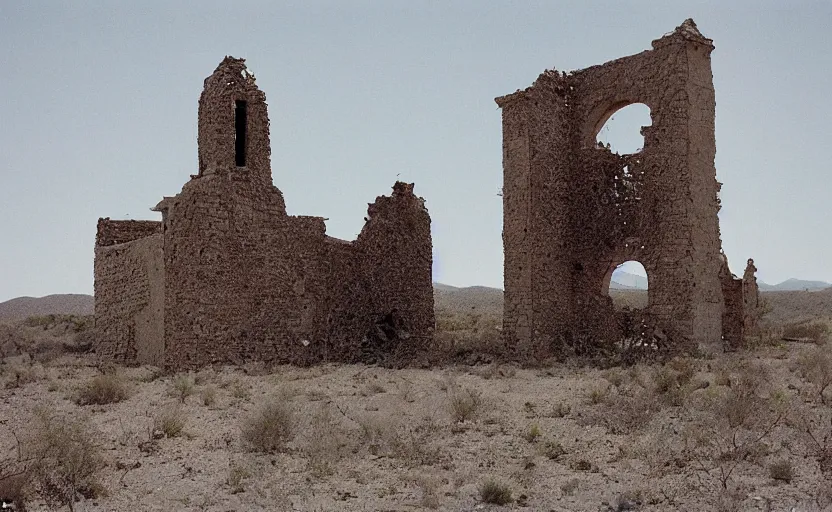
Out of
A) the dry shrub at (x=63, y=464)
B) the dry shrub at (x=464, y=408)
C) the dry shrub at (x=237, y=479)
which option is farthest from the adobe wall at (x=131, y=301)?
the dry shrub at (x=237, y=479)

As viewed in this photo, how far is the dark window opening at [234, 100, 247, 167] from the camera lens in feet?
49.3

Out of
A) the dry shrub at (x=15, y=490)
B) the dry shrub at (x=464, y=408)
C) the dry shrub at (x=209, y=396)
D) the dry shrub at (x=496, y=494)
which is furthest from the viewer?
the dry shrub at (x=209, y=396)

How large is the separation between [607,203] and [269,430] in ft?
38.2

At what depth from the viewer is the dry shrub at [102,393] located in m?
11.0

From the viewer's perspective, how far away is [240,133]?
49.6 ft

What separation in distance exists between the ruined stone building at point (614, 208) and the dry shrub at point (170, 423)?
9129mm

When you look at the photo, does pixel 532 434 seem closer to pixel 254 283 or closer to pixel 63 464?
pixel 63 464

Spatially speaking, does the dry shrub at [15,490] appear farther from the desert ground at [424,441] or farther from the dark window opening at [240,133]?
the dark window opening at [240,133]

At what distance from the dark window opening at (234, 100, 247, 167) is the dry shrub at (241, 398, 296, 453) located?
23.7 feet

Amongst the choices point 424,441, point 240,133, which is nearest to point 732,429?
point 424,441

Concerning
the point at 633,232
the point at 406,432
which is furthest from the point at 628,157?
the point at 406,432

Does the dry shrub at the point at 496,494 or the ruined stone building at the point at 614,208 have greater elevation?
the ruined stone building at the point at 614,208

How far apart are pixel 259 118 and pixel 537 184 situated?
604 cm

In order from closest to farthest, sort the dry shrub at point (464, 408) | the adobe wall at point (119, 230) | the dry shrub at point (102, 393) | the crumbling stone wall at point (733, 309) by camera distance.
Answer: the dry shrub at point (464, 408) → the dry shrub at point (102, 393) → the crumbling stone wall at point (733, 309) → the adobe wall at point (119, 230)
